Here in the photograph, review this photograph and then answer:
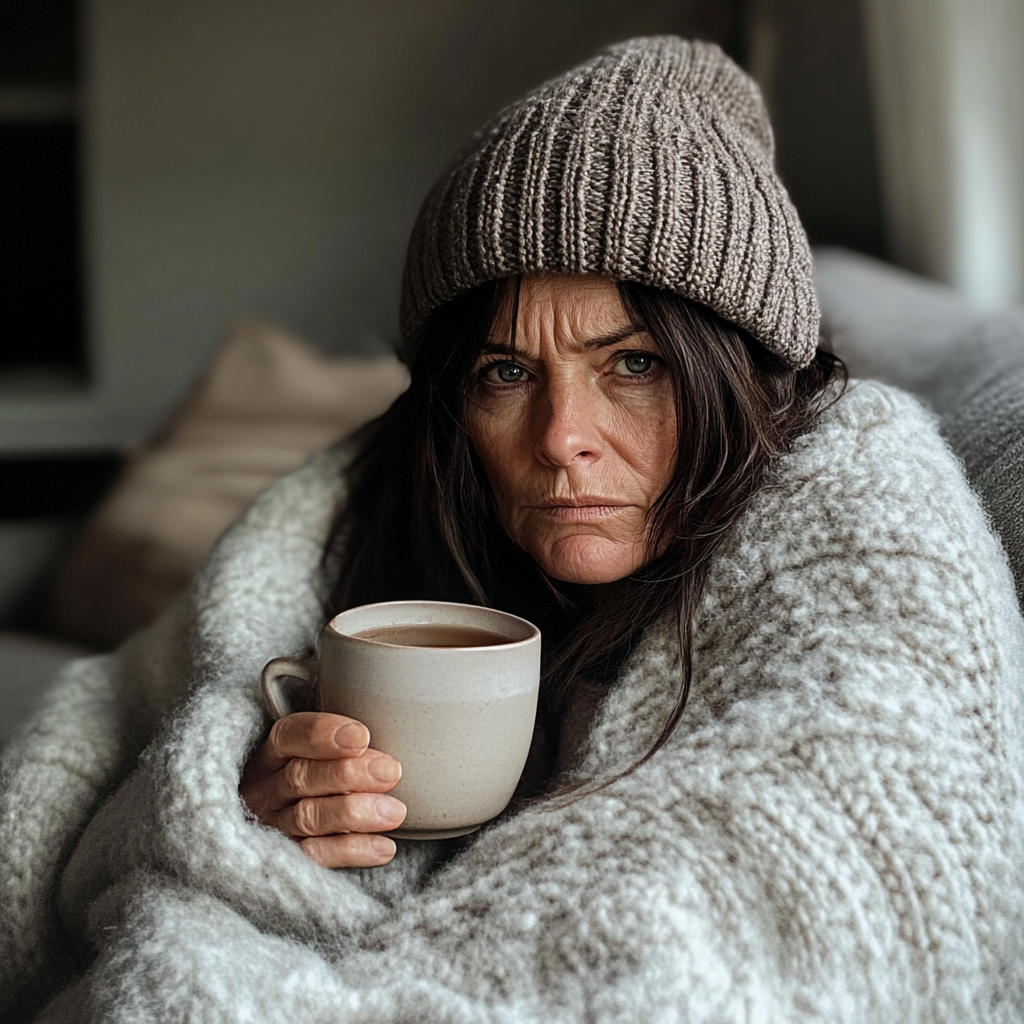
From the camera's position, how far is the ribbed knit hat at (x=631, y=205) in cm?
64

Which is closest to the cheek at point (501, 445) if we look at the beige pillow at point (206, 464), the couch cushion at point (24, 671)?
the couch cushion at point (24, 671)

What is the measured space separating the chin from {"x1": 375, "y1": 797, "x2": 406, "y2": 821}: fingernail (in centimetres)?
19

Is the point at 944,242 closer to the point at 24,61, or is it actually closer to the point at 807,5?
the point at 807,5

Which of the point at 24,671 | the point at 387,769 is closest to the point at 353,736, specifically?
the point at 387,769

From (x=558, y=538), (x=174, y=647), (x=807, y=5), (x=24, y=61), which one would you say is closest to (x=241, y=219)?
(x=24, y=61)

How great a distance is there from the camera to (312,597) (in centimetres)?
82

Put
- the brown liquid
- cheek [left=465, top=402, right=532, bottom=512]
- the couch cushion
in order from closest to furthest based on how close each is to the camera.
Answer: the brown liquid < cheek [left=465, top=402, right=532, bottom=512] < the couch cushion

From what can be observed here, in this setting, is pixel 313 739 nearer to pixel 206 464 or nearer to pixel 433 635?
pixel 433 635

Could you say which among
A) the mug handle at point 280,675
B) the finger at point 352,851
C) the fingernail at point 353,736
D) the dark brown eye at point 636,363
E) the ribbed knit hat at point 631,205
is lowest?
the finger at point 352,851

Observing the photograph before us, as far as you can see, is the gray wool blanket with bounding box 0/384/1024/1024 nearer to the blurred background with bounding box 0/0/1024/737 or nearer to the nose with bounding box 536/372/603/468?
the nose with bounding box 536/372/603/468

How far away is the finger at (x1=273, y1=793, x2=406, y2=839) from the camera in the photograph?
561 mm

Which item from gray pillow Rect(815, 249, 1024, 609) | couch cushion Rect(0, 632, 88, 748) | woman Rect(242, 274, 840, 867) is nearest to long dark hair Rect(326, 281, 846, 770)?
woman Rect(242, 274, 840, 867)

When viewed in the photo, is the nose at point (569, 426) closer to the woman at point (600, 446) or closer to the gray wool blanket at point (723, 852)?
the woman at point (600, 446)

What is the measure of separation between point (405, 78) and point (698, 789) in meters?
2.16
